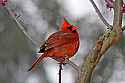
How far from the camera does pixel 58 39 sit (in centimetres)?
131

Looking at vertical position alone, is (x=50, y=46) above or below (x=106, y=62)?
above

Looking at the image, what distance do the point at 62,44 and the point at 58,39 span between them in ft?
0.09

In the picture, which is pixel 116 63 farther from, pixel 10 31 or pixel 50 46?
pixel 50 46

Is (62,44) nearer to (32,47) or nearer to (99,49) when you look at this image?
(99,49)

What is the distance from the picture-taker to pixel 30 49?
4.80m

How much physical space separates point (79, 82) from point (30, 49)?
4040 mm

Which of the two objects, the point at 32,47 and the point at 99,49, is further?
the point at 32,47

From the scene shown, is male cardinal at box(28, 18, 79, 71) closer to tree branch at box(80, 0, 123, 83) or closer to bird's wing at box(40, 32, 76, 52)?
bird's wing at box(40, 32, 76, 52)

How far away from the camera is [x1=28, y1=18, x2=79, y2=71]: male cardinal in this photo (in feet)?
3.87

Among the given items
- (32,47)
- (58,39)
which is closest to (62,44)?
(58,39)

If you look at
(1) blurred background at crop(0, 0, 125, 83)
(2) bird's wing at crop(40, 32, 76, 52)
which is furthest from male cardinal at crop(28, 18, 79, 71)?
(1) blurred background at crop(0, 0, 125, 83)

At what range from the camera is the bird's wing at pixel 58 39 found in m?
1.27

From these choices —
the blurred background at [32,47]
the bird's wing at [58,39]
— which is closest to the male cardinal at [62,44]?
the bird's wing at [58,39]

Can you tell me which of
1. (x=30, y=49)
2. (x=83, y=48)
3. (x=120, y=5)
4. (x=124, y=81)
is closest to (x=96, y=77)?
(x=124, y=81)
